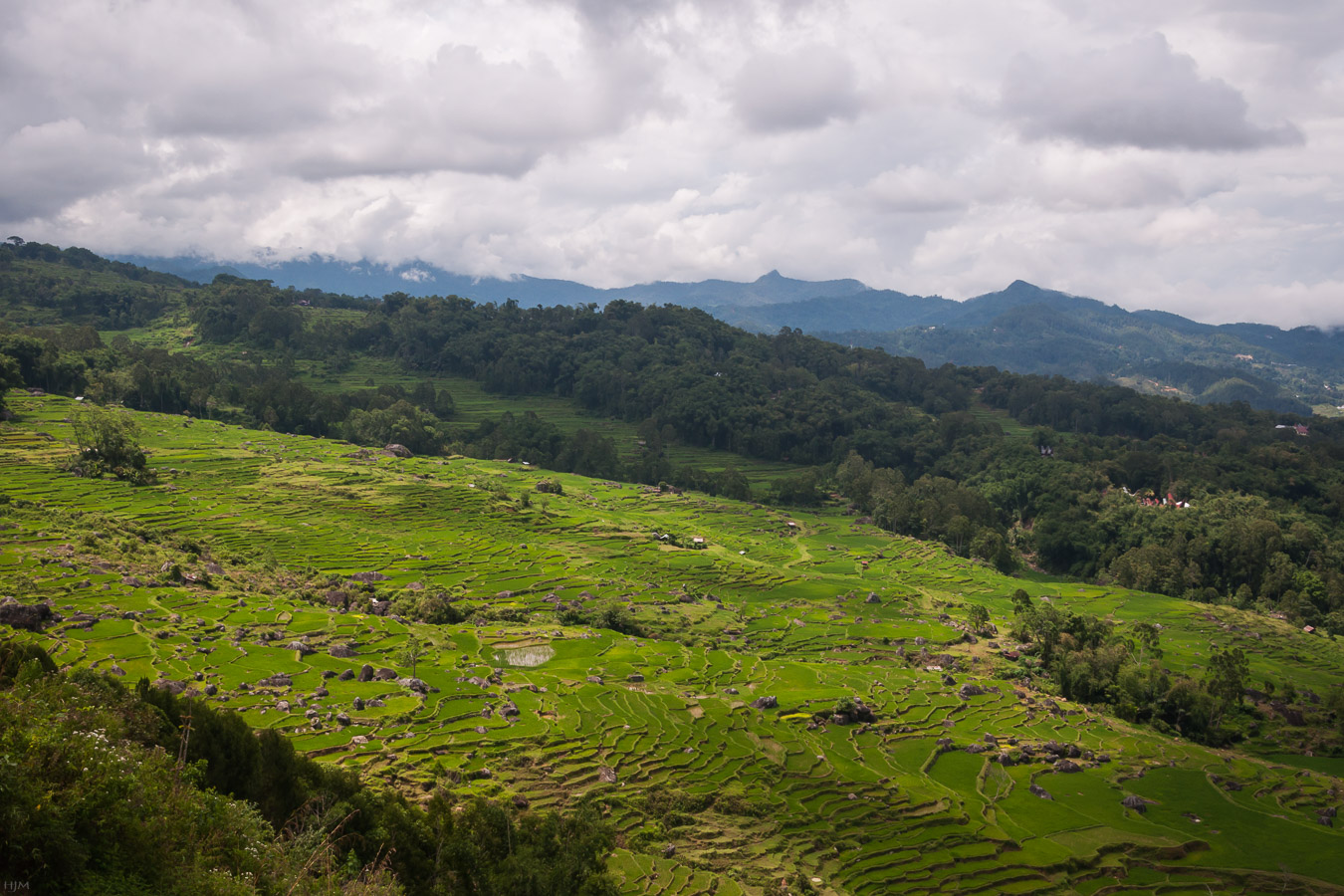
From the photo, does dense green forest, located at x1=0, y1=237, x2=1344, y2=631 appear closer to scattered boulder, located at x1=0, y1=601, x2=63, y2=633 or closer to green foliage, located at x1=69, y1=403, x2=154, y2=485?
green foliage, located at x1=69, y1=403, x2=154, y2=485

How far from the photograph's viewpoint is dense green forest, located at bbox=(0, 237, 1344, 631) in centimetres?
9819

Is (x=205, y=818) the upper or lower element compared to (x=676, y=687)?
upper

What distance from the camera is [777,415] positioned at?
475ft

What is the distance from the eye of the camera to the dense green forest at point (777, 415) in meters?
98.2

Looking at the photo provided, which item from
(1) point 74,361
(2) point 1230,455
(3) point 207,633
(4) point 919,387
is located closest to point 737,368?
(4) point 919,387

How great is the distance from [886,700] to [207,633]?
124 ft

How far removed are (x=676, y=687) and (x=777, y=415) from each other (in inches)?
4023

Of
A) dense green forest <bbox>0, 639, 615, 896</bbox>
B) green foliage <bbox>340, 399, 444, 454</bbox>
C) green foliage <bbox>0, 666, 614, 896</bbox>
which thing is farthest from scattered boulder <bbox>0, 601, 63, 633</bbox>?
green foliage <bbox>340, 399, 444, 454</bbox>

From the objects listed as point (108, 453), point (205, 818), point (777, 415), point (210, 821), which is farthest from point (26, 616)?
point (777, 415)

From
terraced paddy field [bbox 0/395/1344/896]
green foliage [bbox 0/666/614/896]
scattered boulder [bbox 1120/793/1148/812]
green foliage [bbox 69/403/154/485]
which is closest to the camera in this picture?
green foliage [bbox 0/666/614/896]

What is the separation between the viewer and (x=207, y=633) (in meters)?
38.9

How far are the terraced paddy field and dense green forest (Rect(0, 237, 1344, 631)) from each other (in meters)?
26.1

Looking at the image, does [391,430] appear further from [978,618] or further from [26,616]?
[978,618]

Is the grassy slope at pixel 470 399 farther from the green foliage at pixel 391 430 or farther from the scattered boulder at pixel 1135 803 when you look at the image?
the scattered boulder at pixel 1135 803
